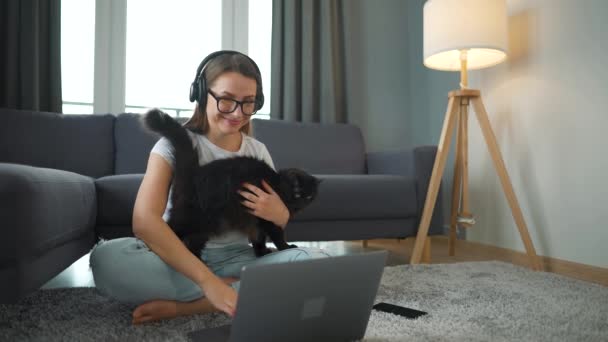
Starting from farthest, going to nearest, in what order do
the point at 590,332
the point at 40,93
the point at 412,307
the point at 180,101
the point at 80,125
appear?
the point at 180,101 < the point at 40,93 < the point at 80,125 < the point at 412,307 < the point at 590,332

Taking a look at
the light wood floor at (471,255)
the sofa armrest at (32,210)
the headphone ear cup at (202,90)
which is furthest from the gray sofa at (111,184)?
the headphone ear cup at (202,90)

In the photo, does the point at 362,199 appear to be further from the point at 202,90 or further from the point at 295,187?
the point at 202,90

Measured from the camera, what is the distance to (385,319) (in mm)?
1260

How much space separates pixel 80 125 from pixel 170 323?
1758 millimetres

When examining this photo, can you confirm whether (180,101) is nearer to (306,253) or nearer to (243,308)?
(306,253)

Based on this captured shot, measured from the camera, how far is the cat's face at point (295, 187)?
1335 mm

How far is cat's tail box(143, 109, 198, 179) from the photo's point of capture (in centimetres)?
110

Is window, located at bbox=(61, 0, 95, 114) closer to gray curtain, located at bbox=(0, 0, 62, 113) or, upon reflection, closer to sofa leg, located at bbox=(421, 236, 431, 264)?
gray curtain, located at bbox=(0, 0, 62, 113)

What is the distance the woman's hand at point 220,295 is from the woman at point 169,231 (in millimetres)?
185

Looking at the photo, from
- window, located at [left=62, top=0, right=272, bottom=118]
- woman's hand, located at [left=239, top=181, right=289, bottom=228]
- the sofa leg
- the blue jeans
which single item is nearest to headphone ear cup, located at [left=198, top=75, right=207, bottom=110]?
woman's hand, located at [left=239, top=181, right=289, bottom=228]

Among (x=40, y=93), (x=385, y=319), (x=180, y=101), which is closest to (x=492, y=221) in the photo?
(x=385, y=319)

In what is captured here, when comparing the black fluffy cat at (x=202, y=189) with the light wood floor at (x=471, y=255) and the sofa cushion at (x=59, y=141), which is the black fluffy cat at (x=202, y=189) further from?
the sofa cushion at (x=59, y=141)

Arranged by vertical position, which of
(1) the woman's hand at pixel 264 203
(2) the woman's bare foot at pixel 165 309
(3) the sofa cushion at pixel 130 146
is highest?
(3) the sofa cushion at pixel 130 146

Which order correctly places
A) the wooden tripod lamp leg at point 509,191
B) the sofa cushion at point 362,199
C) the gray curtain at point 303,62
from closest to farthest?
the wooden tripod lamp leg at point 509,191, the sofa cushion at point 362,199, the gray curtain at point 303,62
